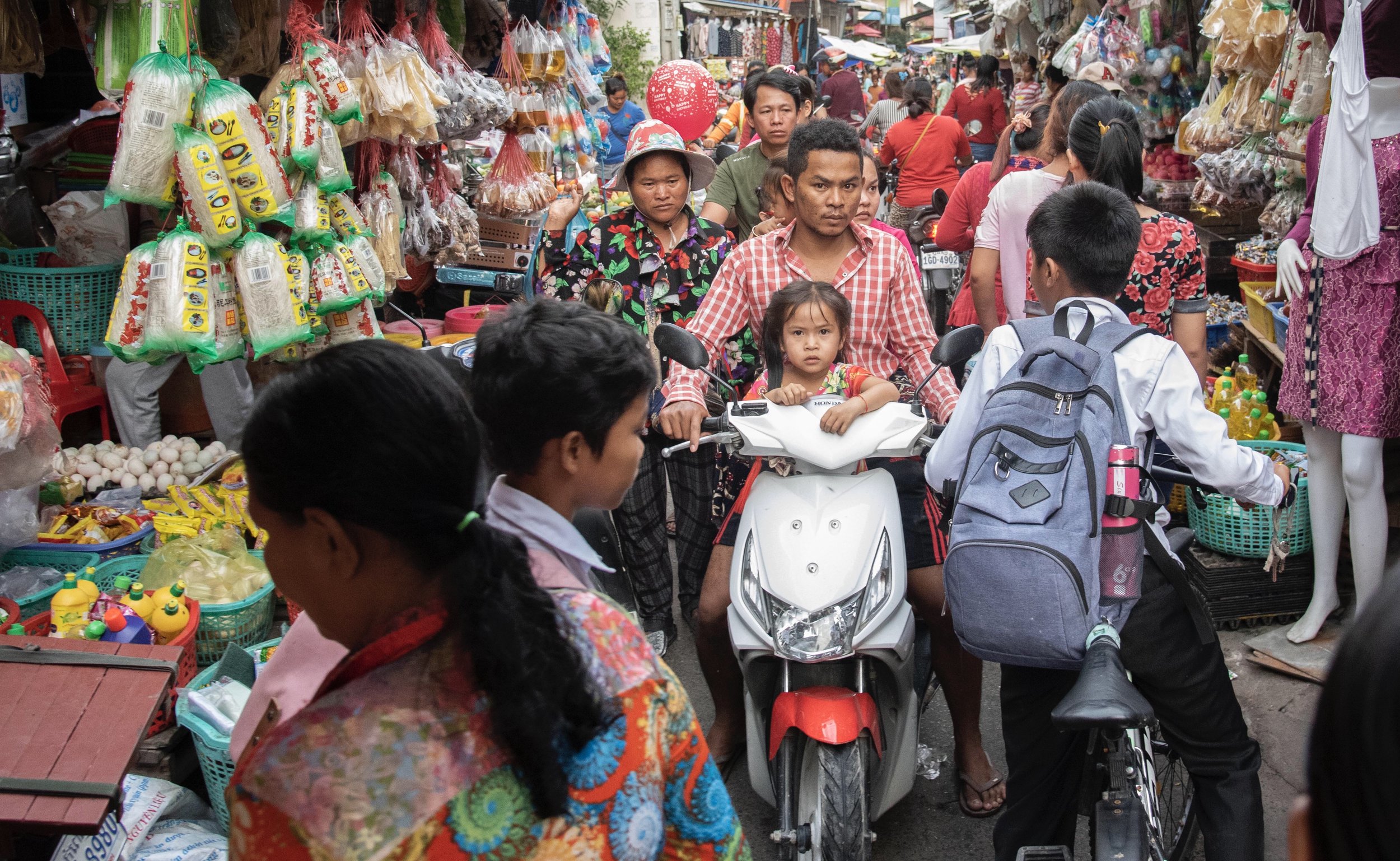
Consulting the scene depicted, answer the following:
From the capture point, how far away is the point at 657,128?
4.25m

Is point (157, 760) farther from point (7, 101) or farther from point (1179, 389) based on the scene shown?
point (7, 101)

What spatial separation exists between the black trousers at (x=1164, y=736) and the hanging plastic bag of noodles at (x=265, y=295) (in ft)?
9.05

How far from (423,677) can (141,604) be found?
2.80 metres

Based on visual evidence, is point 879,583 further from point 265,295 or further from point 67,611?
point 67,611

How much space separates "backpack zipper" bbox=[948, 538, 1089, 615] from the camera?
2105 mm

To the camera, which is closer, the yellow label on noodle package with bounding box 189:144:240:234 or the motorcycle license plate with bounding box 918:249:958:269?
the yellow label on noodle package with bounding box 189:144:240:234

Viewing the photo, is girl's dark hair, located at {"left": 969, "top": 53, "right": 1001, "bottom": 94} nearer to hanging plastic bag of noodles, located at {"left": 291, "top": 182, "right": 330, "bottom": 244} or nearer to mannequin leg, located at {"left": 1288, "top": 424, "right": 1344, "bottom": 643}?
mannequin leg, located at {"left": 1288, "top": 424, "right": 1344, "bottom": 643}

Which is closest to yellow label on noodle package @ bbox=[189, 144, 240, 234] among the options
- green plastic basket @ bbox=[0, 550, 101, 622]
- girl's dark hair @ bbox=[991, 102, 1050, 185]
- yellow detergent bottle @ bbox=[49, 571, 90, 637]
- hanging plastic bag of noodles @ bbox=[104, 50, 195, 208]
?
hanging plastic bag of noodles @ bbox=[104, 50, 195, 208]

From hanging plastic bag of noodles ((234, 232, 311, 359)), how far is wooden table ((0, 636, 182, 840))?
1307mm

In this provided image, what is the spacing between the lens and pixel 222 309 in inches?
150

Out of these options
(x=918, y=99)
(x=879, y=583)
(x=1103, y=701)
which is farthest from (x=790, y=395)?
(x=918, y=99)

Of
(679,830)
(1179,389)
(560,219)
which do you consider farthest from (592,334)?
(560,219)

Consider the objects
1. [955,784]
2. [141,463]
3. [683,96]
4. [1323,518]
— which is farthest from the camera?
[683,96]

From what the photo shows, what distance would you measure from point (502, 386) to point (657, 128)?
9.39ft
